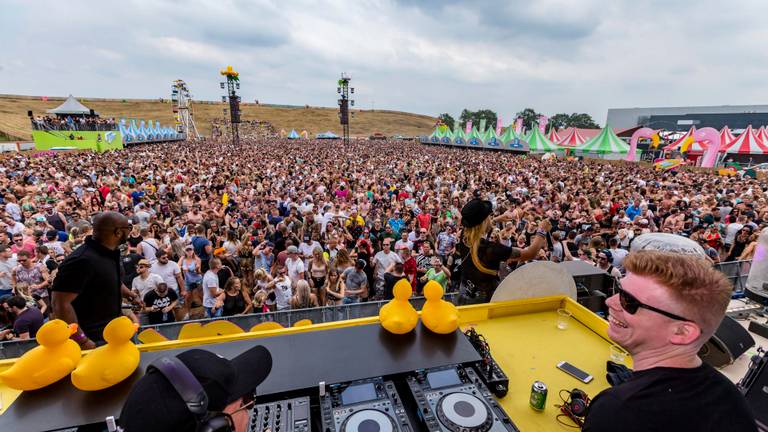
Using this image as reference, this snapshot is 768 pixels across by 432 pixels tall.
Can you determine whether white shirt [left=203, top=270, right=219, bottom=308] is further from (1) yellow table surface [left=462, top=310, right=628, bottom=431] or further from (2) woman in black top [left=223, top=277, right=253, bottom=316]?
(1) yellow table surface [left=462, top=310, right=628, bottom=431]

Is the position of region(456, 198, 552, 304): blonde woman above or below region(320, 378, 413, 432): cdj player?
above

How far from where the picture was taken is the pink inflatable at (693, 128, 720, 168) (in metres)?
25.4

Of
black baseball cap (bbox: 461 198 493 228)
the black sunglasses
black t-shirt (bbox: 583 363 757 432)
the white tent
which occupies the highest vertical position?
the white tent

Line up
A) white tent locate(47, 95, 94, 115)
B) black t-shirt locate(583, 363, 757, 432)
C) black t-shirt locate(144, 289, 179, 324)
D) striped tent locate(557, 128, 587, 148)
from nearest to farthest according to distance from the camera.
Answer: black t-shirt locate(583, 363, 757, 432), black t-shirt locate(144, 289, 179, 324), striped tent locate(557, 128, 587, 148), white tent locate(47, 95, 94, 115)

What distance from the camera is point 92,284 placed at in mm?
2879

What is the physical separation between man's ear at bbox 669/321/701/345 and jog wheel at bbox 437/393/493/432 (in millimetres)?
1008

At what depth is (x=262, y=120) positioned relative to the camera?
102938 mm

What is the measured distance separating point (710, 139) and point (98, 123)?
55.5 m

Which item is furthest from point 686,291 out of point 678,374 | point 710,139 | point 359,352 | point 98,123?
point 98,123

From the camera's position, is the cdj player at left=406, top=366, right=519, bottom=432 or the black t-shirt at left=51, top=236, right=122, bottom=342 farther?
the black t-shirt at left=51, top=236, right=122, bottom=342

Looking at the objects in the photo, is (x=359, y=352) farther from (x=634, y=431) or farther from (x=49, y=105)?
(x=49, y=105)

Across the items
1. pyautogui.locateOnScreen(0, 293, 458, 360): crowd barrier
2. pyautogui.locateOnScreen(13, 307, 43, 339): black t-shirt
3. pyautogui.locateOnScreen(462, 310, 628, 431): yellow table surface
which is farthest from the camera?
pyautogui.locateOnScreen(13, 307, 43, 339): black t-shirt

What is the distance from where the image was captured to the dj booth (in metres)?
1.78

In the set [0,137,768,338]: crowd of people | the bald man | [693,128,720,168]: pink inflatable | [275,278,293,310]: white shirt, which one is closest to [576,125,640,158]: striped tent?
[693,128,720,168]: pink inflatable
